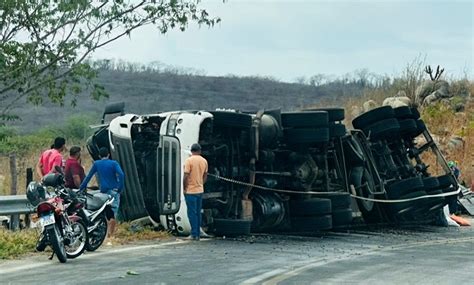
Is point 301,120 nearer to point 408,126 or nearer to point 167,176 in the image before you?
point 167,176

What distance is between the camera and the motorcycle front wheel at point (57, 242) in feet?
37.9

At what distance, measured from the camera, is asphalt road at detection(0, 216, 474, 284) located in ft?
33.8

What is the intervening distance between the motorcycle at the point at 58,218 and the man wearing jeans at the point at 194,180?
2.14 metres

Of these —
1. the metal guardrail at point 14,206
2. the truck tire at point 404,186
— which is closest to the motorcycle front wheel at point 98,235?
the metal guardrail at point 14,206

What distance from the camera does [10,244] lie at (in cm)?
1280

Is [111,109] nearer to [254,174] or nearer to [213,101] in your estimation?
[254,174]

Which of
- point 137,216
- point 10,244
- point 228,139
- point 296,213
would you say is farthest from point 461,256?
point 10,244

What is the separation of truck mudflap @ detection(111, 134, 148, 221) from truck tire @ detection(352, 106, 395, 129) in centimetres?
482

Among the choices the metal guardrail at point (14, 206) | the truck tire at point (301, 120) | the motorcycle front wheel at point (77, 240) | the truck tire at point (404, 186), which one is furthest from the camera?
the truck tire at point (404, 186)

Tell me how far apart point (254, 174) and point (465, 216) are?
826cm

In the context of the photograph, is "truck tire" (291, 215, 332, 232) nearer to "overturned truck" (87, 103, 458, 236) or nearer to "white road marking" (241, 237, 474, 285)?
"overturned truck" (87, 103, 458, 236)

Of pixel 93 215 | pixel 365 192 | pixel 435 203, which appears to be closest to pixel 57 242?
pixel 93 215

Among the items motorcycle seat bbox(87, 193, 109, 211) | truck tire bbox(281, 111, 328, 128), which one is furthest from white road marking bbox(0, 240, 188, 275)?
truck tire bbox(281, 111, 328, 128)

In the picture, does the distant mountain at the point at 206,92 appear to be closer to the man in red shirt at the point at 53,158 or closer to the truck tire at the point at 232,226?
the man in red shirt at the point at 53,158
